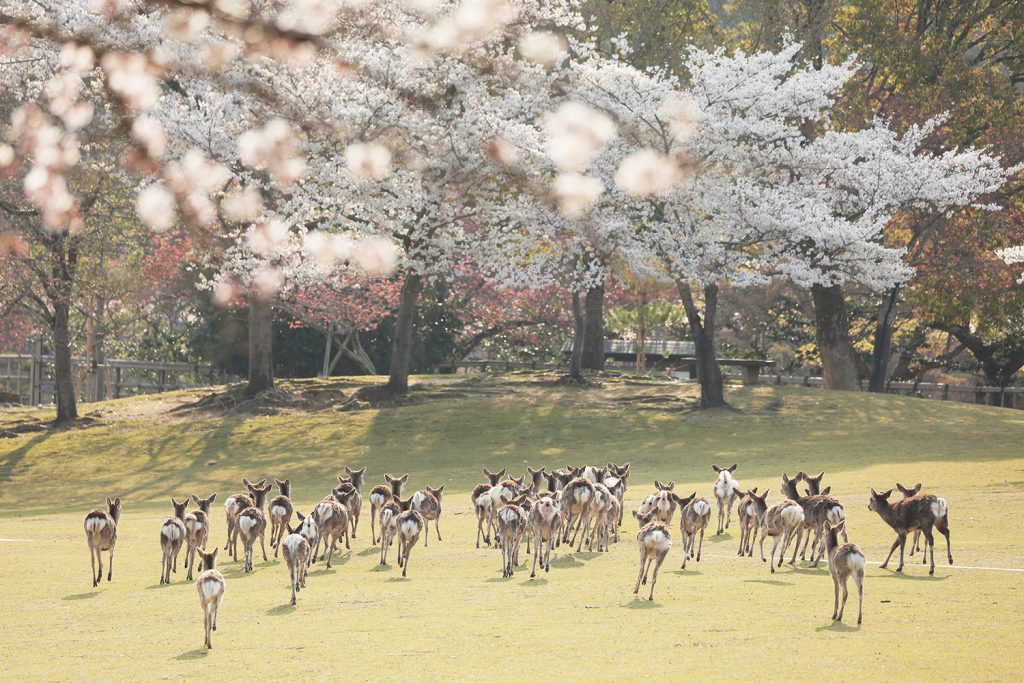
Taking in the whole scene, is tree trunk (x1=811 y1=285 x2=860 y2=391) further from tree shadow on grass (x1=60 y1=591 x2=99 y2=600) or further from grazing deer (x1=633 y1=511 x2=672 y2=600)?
tree shadow on grass (x1=60 y1=591 x2=99 y2=600)

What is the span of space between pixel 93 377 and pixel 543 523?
148 feet

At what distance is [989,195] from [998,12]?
9.20 metres

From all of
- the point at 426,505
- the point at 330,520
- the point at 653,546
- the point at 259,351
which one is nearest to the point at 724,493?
the point at 426,505

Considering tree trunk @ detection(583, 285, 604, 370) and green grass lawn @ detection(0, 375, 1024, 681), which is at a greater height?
tree trunk @ detection(583, 285, 604, 370)

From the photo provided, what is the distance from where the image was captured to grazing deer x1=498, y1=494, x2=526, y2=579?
16.9 m

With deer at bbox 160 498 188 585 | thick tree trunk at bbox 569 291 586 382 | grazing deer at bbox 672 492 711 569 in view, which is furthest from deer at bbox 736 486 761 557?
thick tree trunk at bbox 569 291 586 382

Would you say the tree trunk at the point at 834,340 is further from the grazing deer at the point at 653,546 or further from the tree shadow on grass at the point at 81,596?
the tree shadow on grass at the point at 81,596

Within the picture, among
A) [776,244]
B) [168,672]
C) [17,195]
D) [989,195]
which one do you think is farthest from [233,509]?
[989,195]

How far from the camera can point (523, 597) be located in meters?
15.4

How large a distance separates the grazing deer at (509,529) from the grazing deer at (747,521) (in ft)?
10.7

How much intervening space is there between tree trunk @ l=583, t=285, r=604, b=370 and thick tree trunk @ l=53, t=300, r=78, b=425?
20505 millimetres

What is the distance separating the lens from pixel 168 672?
11984 mm

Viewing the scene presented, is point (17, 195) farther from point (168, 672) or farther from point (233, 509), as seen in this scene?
point (168, 672)

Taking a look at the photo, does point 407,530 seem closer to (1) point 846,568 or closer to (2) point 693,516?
(2) point 693,516
